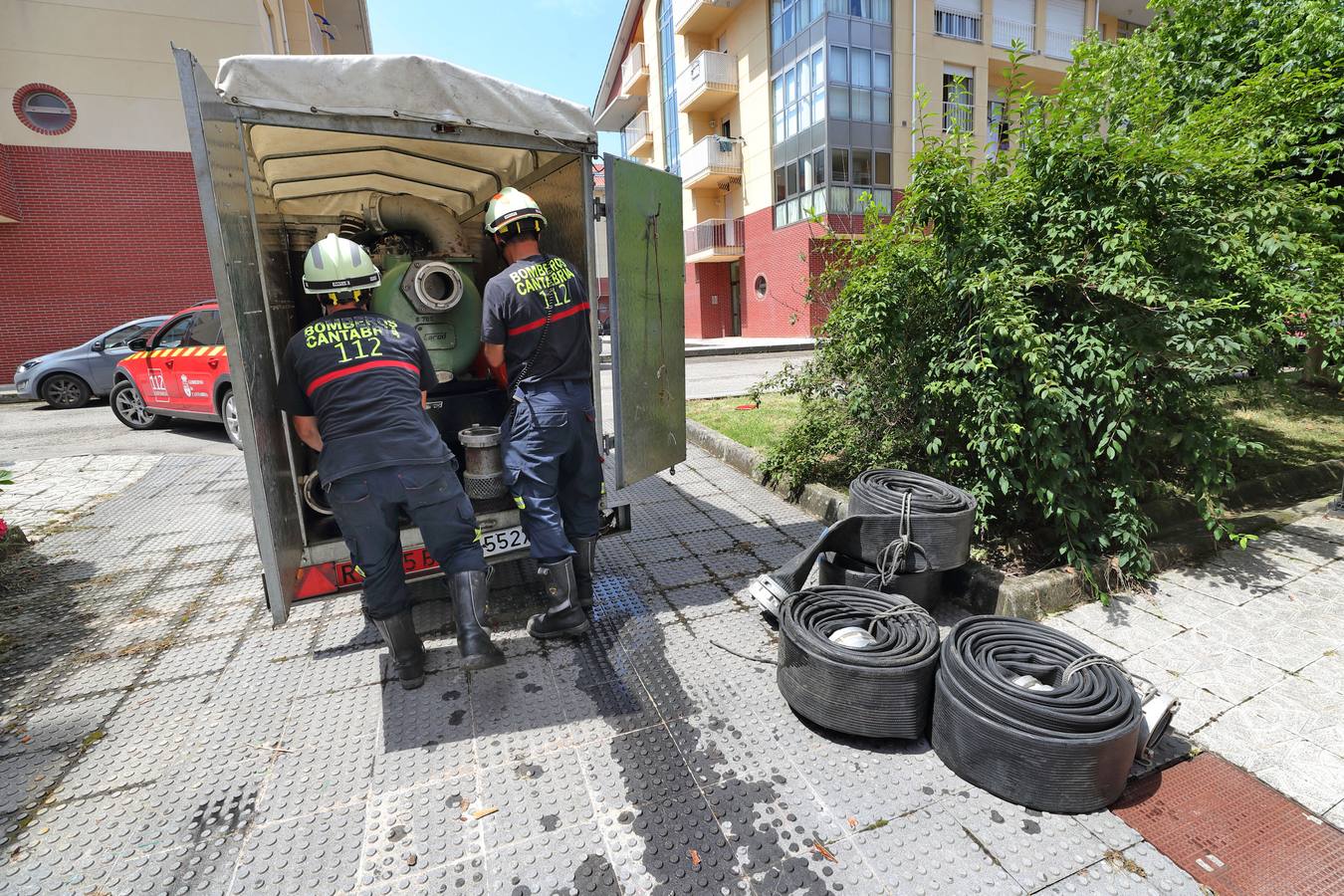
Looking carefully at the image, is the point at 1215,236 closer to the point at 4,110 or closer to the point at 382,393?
the point at 382,393

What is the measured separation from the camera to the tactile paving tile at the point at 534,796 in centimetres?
222

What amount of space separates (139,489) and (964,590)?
24.0ft

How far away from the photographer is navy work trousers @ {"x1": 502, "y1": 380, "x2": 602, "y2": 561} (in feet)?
11.0

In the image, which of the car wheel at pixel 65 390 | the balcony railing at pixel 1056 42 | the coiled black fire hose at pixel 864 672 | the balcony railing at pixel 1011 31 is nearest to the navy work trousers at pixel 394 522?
the coiled black fire hose at pixel 864 672

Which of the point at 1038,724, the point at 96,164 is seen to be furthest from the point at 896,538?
the point at 96,164

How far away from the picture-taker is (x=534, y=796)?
7.73 ft

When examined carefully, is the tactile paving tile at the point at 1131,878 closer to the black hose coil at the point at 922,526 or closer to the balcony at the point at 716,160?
the black hose coil at the point at 922,526

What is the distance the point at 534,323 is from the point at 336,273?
92 centimetres

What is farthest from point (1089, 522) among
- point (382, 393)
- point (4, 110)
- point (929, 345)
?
point (4, 110)

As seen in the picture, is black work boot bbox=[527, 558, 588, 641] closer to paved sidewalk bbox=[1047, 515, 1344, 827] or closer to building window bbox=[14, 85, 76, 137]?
paved sidewalk bbox=[1047, 515, 1344, 827]

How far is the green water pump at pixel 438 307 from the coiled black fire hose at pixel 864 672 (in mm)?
2698

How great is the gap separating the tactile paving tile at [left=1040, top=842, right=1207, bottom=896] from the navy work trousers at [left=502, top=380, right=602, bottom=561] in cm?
241

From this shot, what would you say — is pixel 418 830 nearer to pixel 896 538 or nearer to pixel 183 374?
pixel 896 538

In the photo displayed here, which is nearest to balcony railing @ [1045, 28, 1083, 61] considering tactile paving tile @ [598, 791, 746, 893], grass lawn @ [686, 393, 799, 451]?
grass lawn @ [686, 393, 799, 451]
